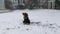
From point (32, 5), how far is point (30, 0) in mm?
744

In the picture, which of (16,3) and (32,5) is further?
(16,3)

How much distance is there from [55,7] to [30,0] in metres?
3.10

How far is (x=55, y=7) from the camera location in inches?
721

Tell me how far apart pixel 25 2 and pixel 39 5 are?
175 centimetres

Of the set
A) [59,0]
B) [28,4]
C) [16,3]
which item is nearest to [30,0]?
[28,4]

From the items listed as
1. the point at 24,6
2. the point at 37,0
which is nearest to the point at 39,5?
the point at 37,0

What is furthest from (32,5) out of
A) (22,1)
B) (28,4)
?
(22,1)

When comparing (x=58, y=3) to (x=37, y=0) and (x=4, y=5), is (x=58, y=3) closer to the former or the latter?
(x=37, y=0)

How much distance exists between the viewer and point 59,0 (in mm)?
17750

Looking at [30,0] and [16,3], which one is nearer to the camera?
[30,0]

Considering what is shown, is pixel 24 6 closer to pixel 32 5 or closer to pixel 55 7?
pixel 32 5

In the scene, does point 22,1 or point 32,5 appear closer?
point 32,5

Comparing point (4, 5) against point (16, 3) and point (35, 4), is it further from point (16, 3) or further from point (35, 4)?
→ point (35, 4)

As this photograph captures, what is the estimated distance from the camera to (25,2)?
18359 millimetres
